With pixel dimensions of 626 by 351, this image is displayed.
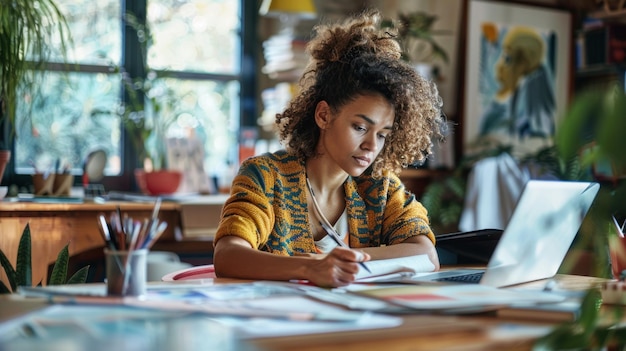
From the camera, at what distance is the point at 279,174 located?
205cm

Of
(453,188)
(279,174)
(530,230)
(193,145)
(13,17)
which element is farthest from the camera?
(453,188)

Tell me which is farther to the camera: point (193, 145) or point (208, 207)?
point (193, 145)

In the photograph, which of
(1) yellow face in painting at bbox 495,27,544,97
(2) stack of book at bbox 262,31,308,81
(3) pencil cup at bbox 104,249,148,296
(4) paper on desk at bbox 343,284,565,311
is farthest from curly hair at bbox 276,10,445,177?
(1) yellow face in painting at bbox 495,27,544,97

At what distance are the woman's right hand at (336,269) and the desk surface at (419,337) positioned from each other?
0.31 m

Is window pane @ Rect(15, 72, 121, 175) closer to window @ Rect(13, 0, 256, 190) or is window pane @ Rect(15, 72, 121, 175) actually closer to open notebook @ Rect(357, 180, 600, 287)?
window @ Rect(13, 0, 256, 190)

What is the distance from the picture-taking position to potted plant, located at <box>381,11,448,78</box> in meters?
4.47

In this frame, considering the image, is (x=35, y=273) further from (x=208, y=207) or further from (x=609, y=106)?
(x=609, y=106)

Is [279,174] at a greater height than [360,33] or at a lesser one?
lesser

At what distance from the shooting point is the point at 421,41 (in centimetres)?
462

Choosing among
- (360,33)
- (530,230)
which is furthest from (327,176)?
(530,230)

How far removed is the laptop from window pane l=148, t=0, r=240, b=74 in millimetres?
3090

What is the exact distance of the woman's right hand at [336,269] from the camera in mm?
1469

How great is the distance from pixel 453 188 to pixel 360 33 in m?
2.30

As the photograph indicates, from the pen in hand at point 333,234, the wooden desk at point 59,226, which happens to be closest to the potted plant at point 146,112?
the wooden desk at point 59,226
